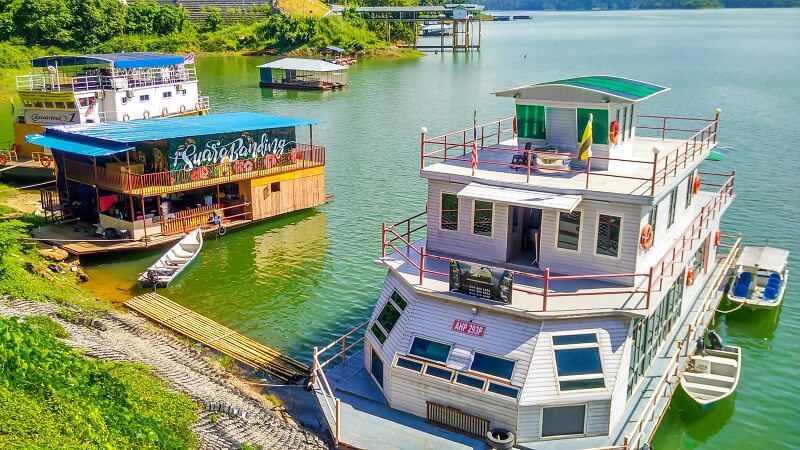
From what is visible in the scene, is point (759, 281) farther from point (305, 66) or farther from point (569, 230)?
point (305, 66)

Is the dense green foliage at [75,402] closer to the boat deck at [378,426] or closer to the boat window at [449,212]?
the boat deck at [378,426]

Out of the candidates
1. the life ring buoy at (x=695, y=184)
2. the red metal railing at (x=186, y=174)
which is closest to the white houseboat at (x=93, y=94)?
the red metal railing at (x=186, y=174)

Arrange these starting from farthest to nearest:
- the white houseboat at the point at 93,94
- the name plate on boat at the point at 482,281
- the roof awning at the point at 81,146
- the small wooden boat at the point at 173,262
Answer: the white houseboat at the point at 93,94, the roof awning at the point at 81,146, the small wooden boat at the point at 173,262, the name plate on boat at the point at 482,281

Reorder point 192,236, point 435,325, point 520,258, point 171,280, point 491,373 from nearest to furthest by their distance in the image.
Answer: point 491,373
point 435,325
point 520,258
point 171,280
point 192,236

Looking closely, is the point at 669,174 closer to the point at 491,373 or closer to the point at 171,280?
the point at 491,373

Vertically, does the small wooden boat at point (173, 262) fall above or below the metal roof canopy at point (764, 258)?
below

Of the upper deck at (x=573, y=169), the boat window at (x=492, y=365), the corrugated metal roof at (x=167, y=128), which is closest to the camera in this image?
the boat window at (x=492, y=365)

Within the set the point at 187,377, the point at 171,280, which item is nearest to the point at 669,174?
the point at 187,377
